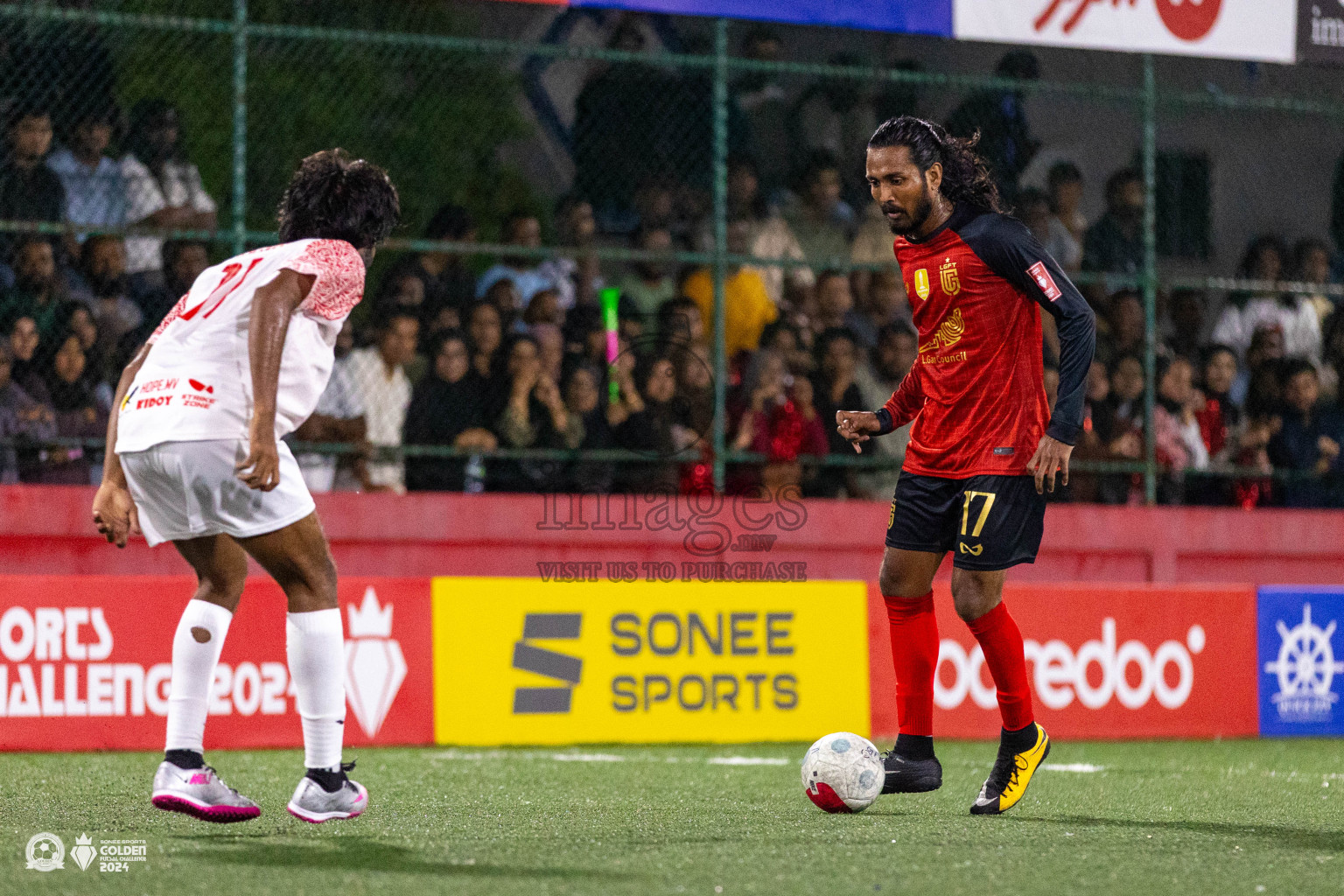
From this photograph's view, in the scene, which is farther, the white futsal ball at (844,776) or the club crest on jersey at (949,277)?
the club crest on jersey at (949,277)

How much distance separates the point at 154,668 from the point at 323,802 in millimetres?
3927

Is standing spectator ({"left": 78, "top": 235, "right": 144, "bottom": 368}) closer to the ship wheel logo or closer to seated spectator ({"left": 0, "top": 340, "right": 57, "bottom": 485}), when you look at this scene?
seated spectator ({"left": 0, "top": 340, "right": 57, "bottom": 485})

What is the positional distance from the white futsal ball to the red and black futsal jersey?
3.07 ft

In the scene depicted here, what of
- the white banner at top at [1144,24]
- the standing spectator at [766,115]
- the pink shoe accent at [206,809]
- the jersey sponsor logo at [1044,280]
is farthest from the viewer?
the standing spectator at [766,115]

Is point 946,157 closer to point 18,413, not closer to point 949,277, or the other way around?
point 949,277

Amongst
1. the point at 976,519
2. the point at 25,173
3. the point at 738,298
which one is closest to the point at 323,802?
the point at 976,519

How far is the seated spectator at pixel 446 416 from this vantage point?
10.4 metres

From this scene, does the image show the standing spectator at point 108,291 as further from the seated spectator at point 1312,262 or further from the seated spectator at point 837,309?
the seated spectator at point 1312,262

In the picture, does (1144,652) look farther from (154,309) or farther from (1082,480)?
(154,309)

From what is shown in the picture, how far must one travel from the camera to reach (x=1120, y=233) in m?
12.3

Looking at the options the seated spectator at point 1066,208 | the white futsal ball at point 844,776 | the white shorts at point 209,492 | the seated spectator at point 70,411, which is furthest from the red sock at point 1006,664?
the seated spectator at point 1066,208

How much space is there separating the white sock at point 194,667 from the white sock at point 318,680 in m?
0.23

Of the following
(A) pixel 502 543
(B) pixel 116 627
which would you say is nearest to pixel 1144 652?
(A) pixel 502 543

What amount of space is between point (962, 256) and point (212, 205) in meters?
5.90
